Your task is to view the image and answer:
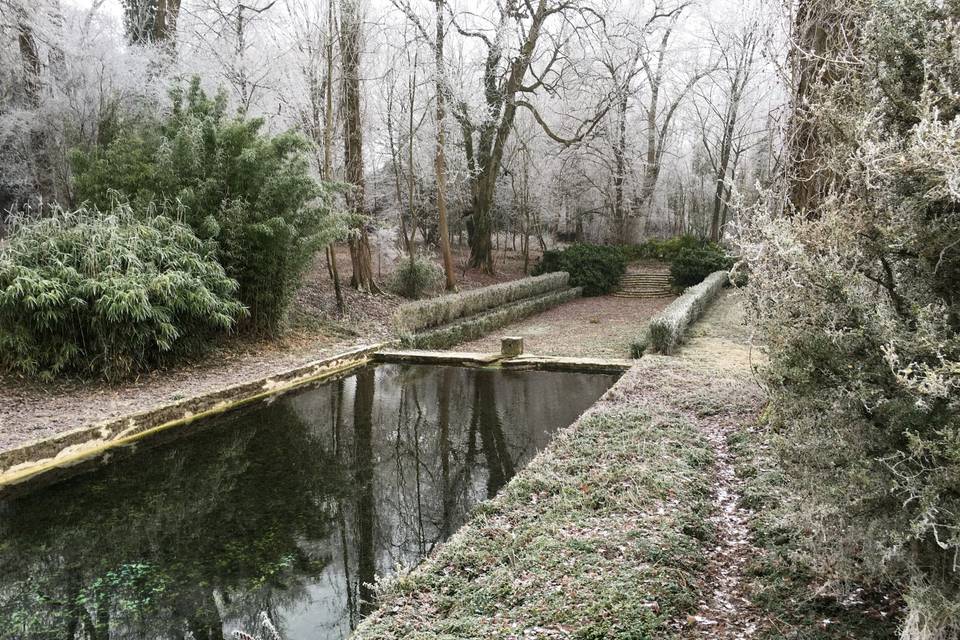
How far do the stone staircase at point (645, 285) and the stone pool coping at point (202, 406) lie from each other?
33.5ft

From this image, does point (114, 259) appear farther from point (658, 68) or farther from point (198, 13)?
point (658, 68)

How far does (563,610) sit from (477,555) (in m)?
0.68

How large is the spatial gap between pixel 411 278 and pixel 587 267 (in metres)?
6.96

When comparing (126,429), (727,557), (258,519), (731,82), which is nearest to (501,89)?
(731,82)

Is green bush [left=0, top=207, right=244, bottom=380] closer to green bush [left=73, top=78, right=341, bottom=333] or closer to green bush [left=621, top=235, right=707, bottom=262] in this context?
green bush [left=73, top=78, right=341, bottom=333]

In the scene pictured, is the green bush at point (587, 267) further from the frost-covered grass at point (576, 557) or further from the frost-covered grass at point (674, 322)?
the frost-covered grass at point (576, 557)

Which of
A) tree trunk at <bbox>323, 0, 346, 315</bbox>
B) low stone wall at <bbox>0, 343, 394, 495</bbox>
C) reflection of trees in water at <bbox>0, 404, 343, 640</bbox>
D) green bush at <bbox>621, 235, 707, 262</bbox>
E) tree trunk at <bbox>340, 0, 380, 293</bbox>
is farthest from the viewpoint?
green bush at <bbox>621, 235, 707, 262</bbox>

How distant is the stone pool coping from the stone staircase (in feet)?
33.5

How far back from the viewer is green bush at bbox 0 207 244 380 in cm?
648

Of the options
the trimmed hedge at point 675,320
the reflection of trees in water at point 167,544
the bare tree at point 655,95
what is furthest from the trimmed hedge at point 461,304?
the bare tree at point 655,95

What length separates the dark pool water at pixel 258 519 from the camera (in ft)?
10.2

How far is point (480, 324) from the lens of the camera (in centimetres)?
1188

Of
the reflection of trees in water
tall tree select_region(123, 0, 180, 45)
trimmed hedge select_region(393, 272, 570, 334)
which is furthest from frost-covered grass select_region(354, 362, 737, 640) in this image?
tall tree select_region(123, 0, 180, 45)

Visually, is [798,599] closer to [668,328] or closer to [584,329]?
[668,328]
